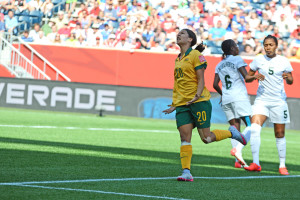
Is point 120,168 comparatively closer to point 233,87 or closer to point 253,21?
point 233,87

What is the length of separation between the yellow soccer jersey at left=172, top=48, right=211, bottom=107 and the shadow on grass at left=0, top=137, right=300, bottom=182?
48.1 inches

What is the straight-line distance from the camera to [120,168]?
10.2 metres

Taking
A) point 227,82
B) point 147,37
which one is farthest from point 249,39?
point 227,82

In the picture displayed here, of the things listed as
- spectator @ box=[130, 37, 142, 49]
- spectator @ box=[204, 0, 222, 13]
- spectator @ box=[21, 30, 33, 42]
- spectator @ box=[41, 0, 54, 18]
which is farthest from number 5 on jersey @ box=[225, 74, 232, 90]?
spectator @ box=[41, 0, 54, 18]

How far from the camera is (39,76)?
28.8 m

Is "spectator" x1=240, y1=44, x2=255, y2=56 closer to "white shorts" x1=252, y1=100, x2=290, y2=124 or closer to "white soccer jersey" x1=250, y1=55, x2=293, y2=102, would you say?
"white soccer jersey" x1=250, y1=55, x2=293, y2=102

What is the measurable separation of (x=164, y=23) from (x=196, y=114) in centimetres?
1949

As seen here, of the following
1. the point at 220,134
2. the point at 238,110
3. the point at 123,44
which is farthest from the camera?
the point at 123,44

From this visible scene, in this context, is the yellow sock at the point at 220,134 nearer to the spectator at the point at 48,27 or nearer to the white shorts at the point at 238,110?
the white shorts at the point at 238,110

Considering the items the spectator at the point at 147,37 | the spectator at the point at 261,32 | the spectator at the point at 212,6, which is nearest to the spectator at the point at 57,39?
the spectator at the point at 147,37

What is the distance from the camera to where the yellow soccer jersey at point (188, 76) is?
30.1ft

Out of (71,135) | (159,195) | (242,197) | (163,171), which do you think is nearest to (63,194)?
(159,195)

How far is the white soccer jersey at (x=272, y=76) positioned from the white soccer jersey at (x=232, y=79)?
416 mm

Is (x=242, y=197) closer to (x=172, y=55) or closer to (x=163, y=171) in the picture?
(x=163, y=171)
